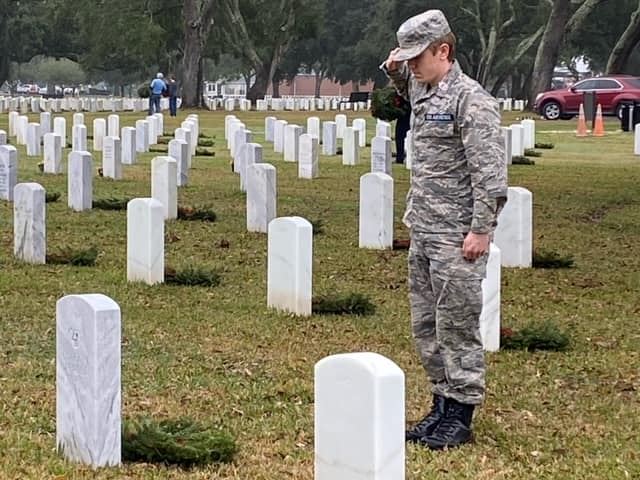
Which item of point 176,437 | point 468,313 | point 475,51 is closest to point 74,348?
point 176,437

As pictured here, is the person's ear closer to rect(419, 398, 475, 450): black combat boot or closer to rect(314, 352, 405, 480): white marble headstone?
rect(419, 398, 475, 450): black combat boot

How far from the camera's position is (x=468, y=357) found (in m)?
5.88

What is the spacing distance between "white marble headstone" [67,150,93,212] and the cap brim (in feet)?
31.0

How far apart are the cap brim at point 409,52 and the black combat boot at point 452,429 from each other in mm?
1521

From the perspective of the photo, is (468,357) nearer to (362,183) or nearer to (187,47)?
(362,183)

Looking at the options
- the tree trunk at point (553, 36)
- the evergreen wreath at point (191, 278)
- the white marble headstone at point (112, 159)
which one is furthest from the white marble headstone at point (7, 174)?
the tree trunk at point (553, 36)

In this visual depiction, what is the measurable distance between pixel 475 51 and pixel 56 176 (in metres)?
54.6

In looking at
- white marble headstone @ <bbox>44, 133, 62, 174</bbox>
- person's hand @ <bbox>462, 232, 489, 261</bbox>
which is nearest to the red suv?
white marble headstone @ <bbox>44, 133, 62, 174</bbox>

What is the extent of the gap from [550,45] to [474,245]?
47.0 metres

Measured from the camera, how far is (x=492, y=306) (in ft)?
26.4

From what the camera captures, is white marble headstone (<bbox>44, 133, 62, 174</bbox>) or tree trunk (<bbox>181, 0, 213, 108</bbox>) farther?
tree trunk (<bbox>181, 0, 213, 108</bbox>)

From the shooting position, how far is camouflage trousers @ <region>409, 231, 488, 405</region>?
5.75 meters

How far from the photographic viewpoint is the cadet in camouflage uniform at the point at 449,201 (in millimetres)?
5680

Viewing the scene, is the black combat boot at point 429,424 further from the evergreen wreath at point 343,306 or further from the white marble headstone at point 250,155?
the white marble headstone at point 250,155
